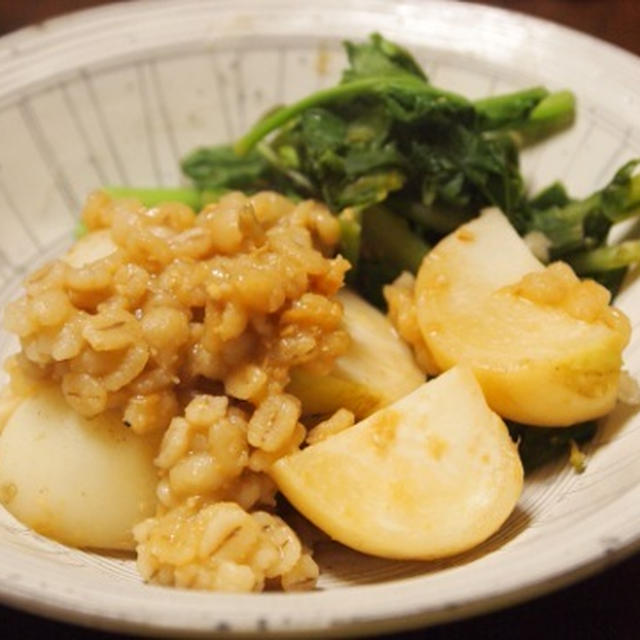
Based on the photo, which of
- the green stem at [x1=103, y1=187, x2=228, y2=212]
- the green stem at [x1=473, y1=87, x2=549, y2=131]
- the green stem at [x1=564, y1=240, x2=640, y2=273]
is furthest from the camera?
the green stem at [x1=103, y1=187, x2=228, y2=212]

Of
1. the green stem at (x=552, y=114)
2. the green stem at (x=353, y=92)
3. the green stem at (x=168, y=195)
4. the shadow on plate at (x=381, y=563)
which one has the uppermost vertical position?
the green stem at (x=353, y=92)

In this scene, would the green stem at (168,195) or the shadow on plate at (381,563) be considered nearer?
the shadow on plate at (381,563)

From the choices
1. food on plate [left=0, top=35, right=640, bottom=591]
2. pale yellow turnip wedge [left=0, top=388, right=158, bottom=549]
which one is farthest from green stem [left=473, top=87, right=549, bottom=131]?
pale yellow turnip wedge [left=0, top=388, right=158, bottom=549]

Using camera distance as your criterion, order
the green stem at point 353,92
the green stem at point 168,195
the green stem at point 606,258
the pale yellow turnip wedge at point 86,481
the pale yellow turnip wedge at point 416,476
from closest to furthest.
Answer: the pale yellow turnip wedge at point 416,476 → the pale yellow turnip wedge at point 86,481 → the green stem at point 606,258 → the green stem at point 353,92 → the green stem at point 168,195

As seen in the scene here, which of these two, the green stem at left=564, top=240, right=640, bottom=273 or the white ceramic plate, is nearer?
the green stem at left=564, top=240, right=640, bottom=273

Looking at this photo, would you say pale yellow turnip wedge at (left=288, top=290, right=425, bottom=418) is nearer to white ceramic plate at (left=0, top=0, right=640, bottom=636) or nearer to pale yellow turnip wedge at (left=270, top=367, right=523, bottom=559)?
pale yellow turnip wedge at (left=270, top=367, right=523, bottom=559)

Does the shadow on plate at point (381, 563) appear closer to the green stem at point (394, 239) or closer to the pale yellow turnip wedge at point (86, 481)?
the pale yellow turnip wedge at point (86, 481)

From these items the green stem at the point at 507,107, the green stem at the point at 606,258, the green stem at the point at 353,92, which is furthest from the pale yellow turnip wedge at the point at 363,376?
the green stem at the point at 507,107
